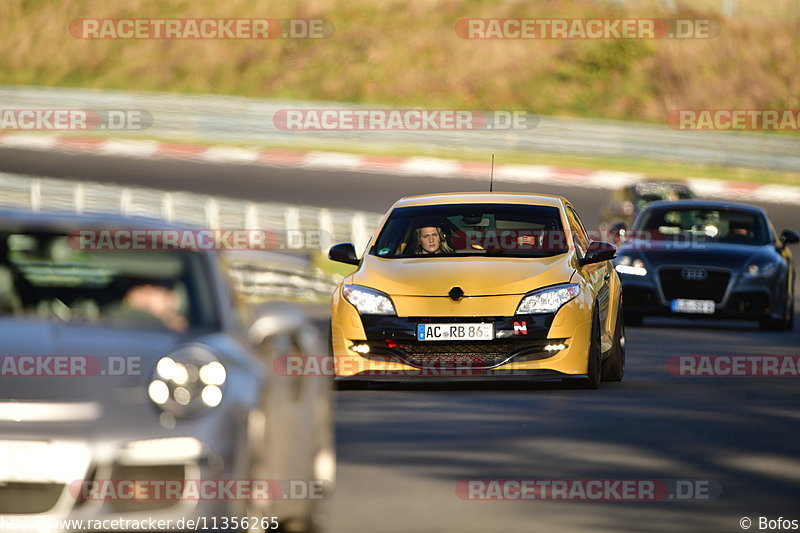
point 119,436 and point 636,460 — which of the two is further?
point 636,460

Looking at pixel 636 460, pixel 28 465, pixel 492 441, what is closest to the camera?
pixel 28 465

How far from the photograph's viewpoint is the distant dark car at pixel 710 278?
19.5 m

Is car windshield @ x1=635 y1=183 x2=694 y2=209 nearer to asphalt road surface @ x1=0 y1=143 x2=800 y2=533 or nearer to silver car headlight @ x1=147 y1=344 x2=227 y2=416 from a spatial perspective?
asphalt road surface @ x1=0 y1=143 x2=800 y2=533

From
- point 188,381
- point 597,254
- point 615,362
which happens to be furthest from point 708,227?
point 188,381

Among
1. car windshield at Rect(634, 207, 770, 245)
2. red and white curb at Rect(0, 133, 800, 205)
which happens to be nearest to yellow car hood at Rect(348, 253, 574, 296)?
car windshield at Rect(634, 207, 770, 245)

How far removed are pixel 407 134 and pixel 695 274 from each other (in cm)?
2737

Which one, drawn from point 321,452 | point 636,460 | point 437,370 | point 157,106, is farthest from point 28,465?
point 157,106

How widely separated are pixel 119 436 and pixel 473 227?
8344mm

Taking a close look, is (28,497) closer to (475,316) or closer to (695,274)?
(475,316)

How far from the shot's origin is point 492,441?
1040cm

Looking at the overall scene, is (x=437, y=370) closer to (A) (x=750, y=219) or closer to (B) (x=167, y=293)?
(B) (x=167, y=293)

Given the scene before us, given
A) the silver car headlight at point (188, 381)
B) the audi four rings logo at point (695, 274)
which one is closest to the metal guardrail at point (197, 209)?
the audi four rings logo at point (695, 274)

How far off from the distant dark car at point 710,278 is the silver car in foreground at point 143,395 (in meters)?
12.6

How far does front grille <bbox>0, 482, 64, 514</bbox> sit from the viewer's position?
5773mm
